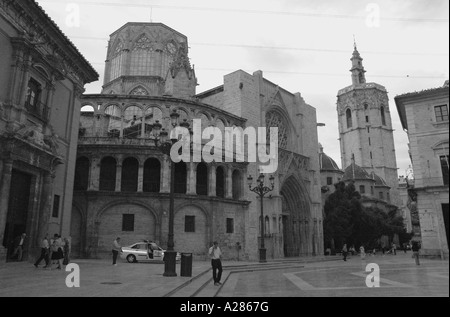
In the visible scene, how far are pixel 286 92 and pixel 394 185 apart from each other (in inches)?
1785

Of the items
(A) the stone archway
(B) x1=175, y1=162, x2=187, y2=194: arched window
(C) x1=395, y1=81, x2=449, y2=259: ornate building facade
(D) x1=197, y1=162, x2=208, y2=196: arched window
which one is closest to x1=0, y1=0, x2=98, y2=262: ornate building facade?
(B) x1=175, y1=162, x2=187, y2=194: arched window

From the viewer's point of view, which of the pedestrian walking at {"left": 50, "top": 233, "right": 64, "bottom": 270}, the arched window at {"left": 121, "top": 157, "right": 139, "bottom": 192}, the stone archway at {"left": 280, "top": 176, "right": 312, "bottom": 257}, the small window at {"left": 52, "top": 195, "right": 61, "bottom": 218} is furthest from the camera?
the stone archway at {"left": 280, "top": 176, "right": 312, "bottom": 257}

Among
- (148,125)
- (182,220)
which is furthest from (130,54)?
(182,220)

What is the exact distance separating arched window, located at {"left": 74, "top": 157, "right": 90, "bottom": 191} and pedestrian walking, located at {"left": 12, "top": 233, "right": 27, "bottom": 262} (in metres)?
10.5

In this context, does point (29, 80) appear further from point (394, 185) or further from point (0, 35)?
point (394, 185)

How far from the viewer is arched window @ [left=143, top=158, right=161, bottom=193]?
2838cm

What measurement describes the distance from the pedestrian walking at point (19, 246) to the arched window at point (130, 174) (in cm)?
1119

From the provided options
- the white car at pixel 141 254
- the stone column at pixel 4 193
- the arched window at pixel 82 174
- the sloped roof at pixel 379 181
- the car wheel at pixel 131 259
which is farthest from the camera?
the sloped roof at pixel 379 181

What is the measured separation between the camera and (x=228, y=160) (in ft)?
103

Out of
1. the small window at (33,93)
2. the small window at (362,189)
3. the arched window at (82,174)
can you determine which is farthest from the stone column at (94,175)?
the small window at (362,189)

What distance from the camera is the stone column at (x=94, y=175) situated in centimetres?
2691

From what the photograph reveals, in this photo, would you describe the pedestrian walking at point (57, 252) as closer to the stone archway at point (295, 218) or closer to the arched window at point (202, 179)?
the arched window at point (202, 179)

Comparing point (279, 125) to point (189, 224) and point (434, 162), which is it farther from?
point (434, 162)

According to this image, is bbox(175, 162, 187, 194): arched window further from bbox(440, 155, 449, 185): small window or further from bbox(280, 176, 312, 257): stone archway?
bbox(440, 155, 449, 185): small window
